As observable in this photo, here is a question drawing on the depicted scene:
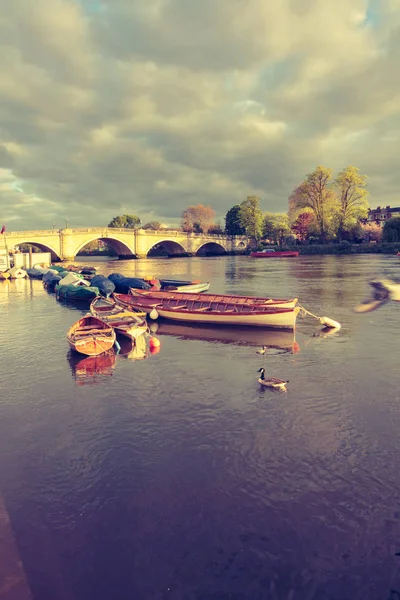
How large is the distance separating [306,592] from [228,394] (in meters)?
10.2

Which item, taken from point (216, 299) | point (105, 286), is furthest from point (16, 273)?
point (216, 299)

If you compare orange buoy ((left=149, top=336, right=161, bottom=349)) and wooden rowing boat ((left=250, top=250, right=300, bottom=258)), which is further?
wooden rowing boat ((left=250, top=250, right=300, bottom=258))

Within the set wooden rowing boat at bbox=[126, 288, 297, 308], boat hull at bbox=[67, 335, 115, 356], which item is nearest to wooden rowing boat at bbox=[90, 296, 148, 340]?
boat hull at bbox=[67, 335, 115, 356]

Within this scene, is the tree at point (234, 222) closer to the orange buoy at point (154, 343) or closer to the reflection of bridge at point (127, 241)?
the reflection of bridge at point (127, 241)

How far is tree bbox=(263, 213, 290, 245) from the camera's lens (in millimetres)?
167125

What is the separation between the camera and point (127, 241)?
139 m

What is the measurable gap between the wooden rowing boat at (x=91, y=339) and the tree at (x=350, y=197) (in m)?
123

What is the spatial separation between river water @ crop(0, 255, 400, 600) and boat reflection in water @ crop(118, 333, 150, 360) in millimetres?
1952

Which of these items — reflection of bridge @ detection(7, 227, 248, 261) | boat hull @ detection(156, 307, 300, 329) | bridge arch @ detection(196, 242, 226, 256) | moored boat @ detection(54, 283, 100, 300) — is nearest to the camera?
boat hull @ detection(156, 307, 300, 329)

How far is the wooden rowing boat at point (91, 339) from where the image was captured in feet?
79.8

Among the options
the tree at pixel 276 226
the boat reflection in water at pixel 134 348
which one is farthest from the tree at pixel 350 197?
the boat reflection in water at pixel 134 348

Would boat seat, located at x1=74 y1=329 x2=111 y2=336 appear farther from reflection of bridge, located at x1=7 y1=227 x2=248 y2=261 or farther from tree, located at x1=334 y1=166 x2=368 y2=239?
tree, located at x1=334 y1=166 x2=368 y2=239

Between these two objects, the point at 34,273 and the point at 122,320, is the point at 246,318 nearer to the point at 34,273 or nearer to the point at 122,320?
the point at 122,320

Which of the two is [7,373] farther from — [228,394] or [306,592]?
[306,592]
